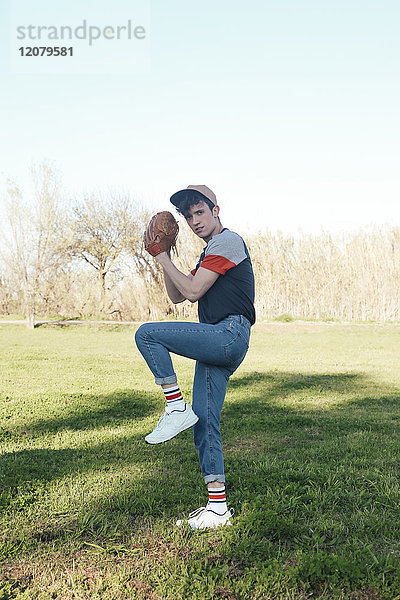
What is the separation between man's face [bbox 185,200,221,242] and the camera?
11.4 ft

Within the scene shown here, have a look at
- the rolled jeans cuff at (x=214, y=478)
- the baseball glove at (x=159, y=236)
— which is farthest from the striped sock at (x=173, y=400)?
the baseball glove at (x=159, y=236)

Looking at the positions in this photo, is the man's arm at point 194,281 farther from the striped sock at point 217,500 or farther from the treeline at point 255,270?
the treeline at point 255,270

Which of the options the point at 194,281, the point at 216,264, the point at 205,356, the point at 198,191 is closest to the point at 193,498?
the point at 205,356

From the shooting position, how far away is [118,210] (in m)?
28.9

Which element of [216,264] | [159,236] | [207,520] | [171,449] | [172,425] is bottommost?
[171,449]

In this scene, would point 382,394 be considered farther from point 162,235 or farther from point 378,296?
point 378,296

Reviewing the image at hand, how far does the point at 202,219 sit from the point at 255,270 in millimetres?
22814

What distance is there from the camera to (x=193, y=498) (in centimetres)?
404

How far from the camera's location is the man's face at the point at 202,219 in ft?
11.4

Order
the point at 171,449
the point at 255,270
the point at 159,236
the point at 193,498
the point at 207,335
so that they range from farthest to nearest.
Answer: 1. the point at 255,270
2. the point at 171,449
3. the point at 193,498
4. the point at 159,236
5. the point at 207,335

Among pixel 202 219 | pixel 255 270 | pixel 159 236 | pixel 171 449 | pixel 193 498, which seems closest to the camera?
pixel 159 236

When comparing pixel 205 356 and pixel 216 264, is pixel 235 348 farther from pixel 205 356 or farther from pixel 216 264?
pixel 216 264

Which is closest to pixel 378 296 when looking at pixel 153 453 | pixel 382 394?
pixel 382 394

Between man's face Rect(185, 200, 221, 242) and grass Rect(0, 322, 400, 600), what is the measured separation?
2.00 metres
